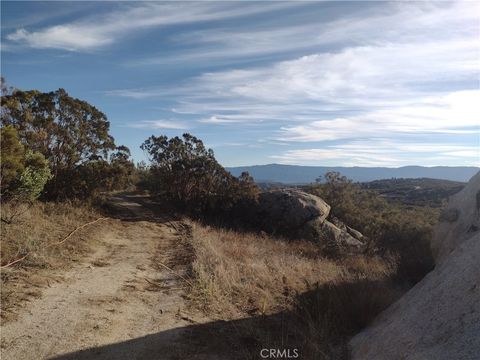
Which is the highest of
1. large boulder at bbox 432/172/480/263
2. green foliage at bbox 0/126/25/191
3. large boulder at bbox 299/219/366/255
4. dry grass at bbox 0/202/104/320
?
green foliage at bbox 0/126/25/191

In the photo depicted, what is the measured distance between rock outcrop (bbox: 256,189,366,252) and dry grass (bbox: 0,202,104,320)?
8831mm

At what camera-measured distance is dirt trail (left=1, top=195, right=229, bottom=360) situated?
17.2ft

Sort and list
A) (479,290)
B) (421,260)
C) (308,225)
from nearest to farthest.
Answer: (479,290) → (421,260) → (308,225)

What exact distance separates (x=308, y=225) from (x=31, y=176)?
12.1 metres

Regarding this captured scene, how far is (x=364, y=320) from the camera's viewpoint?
21.0ft

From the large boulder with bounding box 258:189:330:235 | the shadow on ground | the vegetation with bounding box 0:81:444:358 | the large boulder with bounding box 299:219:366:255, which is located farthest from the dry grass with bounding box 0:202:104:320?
the large boulder with bounding box 299:219:366:255

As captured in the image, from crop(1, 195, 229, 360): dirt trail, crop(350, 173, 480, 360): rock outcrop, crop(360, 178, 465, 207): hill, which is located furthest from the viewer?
crop(360, 178, 465, 207): hill

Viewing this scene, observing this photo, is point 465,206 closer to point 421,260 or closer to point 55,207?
point 421,260

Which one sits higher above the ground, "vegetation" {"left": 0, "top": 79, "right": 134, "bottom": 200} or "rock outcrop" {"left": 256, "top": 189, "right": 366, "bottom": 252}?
"vegetation" {"left": 0, "top": 79, "right": 134, "bottom": 200}

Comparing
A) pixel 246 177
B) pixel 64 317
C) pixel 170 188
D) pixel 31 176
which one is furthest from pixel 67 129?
pixel 64 317

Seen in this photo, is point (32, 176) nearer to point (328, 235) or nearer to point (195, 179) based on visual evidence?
point (195, 179)

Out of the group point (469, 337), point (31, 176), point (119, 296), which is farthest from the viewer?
point (31, 176)

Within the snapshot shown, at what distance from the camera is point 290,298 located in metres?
7.90

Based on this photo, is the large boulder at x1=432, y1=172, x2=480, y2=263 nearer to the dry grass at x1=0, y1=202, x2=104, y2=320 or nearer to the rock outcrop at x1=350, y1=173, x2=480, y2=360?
the rock outcrop at x1=350, y1=173, x2=480, y2=360
